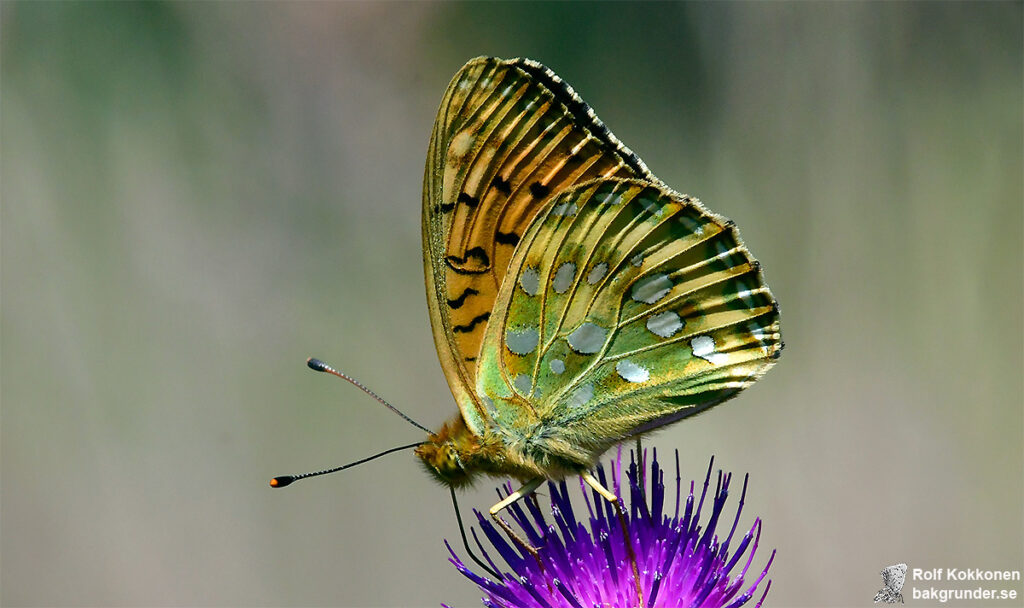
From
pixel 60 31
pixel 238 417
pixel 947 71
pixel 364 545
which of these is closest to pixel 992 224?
pixel 947 71

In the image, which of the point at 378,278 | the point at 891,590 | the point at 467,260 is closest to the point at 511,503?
the point at 467,260

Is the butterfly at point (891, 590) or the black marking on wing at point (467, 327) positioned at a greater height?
the black marking on wing at point (467, 327)

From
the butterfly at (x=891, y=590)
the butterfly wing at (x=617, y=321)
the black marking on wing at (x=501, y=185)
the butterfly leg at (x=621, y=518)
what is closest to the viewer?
the butterfly leg at (x=621, y=518)

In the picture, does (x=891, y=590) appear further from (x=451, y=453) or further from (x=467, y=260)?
(x=467, y=260)

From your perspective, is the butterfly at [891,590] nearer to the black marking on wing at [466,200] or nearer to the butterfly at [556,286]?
the butterfly at [556,286]

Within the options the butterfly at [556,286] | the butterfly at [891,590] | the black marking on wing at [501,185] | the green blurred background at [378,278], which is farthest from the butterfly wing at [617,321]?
the green blurred background at [378,278]

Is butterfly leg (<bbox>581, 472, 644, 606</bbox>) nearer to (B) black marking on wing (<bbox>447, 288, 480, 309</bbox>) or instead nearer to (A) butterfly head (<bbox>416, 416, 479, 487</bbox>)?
(A) butterfly head (<bbox>416, 416, 479, 487</bbox>)
